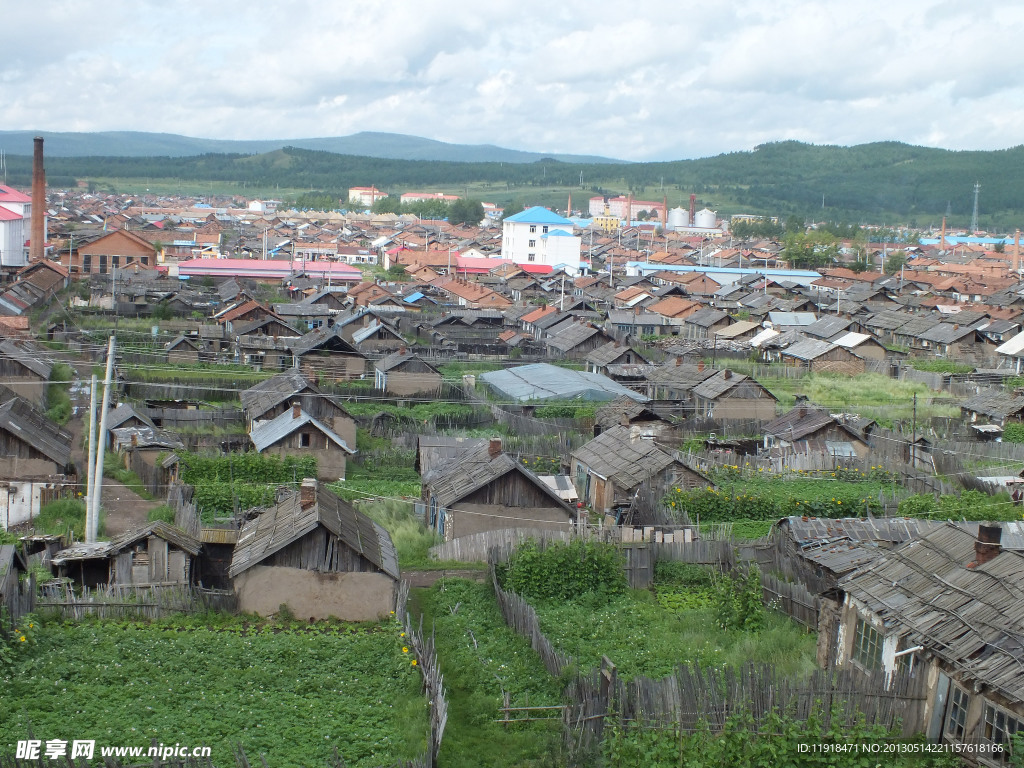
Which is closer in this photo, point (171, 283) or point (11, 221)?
point (171, 283)

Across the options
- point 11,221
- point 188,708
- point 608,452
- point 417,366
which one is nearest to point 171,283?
point 11,221

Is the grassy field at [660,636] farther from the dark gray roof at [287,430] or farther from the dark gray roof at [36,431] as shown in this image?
the dark gray roof at [36,431]

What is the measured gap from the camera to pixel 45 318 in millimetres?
48250

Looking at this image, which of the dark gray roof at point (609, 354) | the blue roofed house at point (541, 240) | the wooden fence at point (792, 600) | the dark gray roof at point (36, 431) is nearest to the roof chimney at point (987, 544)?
the wooden fence at point (792, 600)

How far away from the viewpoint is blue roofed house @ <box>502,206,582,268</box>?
9400cm

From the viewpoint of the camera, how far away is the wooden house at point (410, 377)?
36250mm

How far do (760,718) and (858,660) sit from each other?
3.09 m

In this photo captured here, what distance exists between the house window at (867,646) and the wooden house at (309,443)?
15021 millimetres

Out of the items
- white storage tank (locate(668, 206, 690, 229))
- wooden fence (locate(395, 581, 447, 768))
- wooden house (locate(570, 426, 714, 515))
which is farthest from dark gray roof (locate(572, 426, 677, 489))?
white storage tank (locate(668, 206, 690, 229))

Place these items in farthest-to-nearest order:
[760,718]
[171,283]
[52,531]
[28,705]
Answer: [171,283], [52,531], [28,705], [760,718]

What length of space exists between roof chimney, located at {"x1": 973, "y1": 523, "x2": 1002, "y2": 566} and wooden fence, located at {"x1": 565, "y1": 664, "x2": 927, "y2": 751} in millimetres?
1719

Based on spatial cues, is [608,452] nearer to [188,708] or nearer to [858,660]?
[858,660]

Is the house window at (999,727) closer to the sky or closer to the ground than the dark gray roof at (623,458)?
closer to the sky

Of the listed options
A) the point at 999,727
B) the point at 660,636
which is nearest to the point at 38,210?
the point at 660,636
